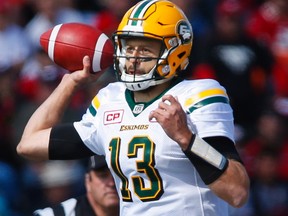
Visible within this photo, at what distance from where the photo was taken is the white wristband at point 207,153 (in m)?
4.69

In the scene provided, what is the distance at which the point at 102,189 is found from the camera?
5.94m

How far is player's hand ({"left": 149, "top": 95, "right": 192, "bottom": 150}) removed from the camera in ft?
15.3

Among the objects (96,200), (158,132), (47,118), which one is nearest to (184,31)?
(158,132)

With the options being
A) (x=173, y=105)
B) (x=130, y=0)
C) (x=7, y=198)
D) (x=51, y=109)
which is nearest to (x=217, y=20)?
(x=130, y=0)

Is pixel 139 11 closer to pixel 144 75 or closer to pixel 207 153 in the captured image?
pixel 144 75

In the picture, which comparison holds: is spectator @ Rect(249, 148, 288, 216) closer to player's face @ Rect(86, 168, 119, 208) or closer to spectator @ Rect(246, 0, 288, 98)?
spectator @ Rect(246, 0, 288, 98)

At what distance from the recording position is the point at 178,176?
4.89 metres

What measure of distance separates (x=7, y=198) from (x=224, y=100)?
350 cm

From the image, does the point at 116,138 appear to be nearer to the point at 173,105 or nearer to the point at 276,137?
the point at 173,105

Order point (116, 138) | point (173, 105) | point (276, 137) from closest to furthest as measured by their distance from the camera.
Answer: point (173, 105)
point (116, 138)
point (276, 137)

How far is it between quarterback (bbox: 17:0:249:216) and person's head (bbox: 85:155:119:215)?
67cm

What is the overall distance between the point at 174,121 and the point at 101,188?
1404mm

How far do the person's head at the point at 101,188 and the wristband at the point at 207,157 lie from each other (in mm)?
1279

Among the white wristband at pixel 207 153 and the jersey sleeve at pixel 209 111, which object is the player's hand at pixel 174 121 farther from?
the jersey sleeve at pixel 209 111
